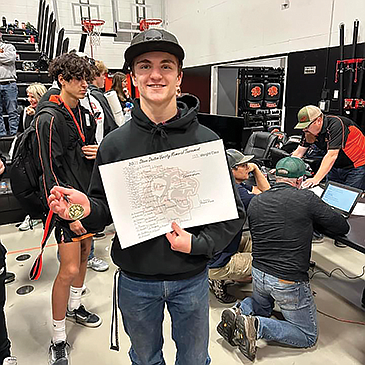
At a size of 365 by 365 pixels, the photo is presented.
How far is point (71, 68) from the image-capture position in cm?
185

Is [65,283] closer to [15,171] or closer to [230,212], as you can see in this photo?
[15,171]

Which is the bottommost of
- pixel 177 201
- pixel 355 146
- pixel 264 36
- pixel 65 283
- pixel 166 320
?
pixel 166 320

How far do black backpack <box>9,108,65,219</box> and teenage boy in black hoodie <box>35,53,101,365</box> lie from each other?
0.04m

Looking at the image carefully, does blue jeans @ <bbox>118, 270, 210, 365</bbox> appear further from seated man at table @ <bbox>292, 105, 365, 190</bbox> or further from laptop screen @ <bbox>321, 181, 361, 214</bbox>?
seated man at table @ <bbox>292, 105, 365, 190</bbox>

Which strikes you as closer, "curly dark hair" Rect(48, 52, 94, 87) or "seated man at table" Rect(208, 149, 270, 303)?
"curly dark hair" Rect(48, 52, 94, 87)

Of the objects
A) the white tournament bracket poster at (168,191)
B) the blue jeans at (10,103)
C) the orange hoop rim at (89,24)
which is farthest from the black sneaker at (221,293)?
the orange hoop rim at (89,24)

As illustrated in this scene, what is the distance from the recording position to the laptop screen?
95.1 inches

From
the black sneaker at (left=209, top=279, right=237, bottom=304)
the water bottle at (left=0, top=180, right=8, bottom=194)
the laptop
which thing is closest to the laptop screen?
the laptop

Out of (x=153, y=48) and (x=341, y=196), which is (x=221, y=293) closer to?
(x=341, y=196)

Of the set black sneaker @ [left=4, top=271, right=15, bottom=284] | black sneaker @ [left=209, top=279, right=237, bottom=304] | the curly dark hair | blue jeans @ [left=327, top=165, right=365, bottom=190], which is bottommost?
black sneaker @ [left=4, top=271, right=15, bottom=284]

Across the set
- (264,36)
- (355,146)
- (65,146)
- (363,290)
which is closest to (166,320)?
(65,146)

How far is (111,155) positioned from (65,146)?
0.81m

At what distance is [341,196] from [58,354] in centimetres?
218

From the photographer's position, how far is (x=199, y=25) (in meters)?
8.15
